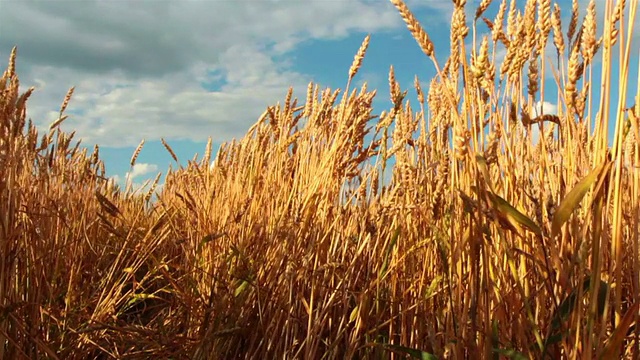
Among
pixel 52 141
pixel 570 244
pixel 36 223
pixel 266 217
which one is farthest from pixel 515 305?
pixel 52 141

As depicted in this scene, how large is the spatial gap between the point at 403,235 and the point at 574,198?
799 millimetres

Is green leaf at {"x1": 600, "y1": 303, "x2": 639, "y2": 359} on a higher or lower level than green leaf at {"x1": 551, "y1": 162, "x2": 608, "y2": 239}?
lower

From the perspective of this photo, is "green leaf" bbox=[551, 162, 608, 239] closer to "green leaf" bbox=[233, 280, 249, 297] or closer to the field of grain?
the field of grain

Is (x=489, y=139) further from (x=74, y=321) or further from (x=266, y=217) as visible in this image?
(x=74, y=321)

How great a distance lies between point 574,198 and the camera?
87 cm

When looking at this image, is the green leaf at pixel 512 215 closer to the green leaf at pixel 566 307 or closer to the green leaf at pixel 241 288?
the green leaf at pixel 566 307

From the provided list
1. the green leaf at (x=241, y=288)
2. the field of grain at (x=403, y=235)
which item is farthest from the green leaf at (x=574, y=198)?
the green leaf at (x=241, y=288)

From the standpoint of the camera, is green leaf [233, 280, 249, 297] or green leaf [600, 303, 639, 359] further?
green leaf [233, 280, 249, 297]

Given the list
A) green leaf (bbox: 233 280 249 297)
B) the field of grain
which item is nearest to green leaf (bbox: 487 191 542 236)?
the field of grain

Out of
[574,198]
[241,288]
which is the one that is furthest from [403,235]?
[574,198]

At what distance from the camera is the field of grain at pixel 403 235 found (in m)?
0.96

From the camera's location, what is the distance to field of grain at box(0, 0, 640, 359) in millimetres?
960

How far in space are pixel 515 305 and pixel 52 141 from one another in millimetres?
1769

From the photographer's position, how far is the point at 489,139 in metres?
1.04
